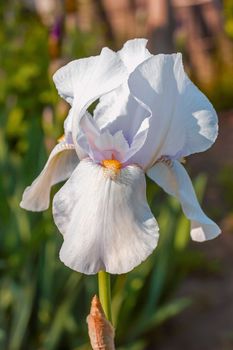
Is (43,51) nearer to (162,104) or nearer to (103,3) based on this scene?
(103,3)

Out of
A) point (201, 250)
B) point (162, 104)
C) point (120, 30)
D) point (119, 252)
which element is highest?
point (162, 104)

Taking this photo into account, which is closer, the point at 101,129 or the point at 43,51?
the point at 101,129

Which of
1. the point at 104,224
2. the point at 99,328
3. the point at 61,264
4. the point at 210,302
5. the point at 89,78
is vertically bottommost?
the point at 210,302

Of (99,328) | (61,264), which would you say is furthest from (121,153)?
(61,264)

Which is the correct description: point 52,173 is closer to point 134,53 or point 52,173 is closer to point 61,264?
point 134,53

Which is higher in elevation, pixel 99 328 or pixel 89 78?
pixel 89 78

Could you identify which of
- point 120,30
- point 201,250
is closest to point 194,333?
point 201,250

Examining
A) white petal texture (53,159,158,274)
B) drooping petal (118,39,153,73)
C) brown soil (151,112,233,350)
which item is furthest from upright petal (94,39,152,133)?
brown soil (151,112,233,350)
